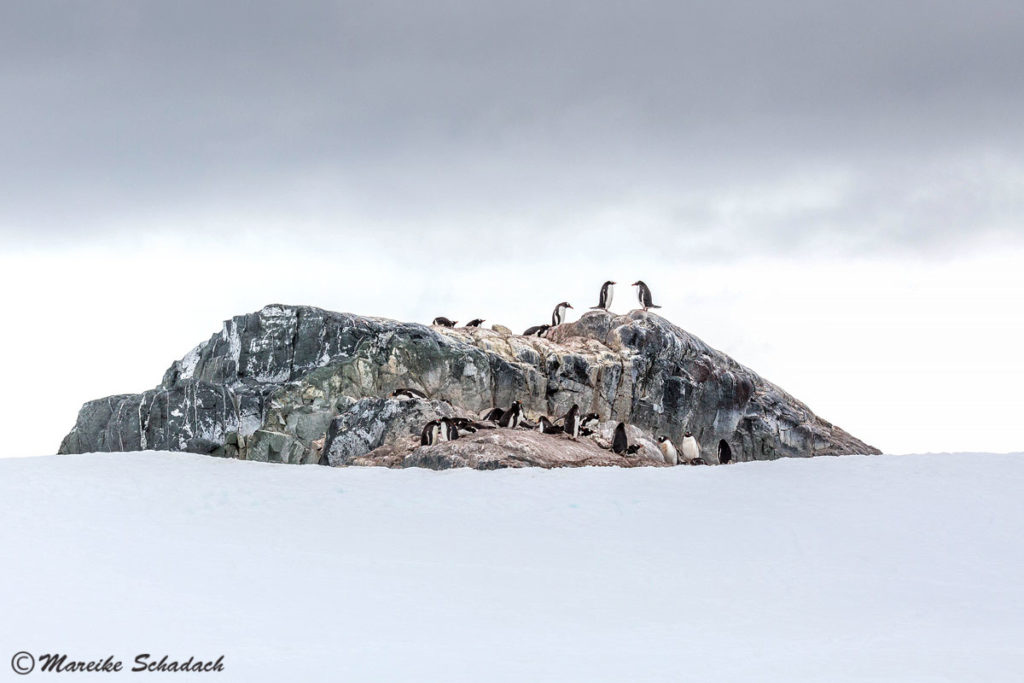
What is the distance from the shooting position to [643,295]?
32.7m

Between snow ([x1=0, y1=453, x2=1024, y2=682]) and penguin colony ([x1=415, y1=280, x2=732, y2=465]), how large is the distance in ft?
18.2

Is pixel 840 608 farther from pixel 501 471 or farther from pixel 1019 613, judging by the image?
pixel 501 471

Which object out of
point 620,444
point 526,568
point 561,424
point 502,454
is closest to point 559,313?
point 561,424

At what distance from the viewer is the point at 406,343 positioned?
2680 cm

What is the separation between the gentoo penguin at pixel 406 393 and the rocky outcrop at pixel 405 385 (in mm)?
313

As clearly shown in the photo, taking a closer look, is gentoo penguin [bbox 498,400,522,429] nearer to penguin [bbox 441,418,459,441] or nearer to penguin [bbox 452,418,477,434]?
penguin [bbox 452,418,477,434]

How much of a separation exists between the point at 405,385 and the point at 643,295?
361 inches

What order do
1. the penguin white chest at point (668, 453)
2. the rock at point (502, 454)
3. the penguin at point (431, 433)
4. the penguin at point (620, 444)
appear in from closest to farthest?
the rock at point (502, 454), the penguin at point (431, 433), the penguin at point (620, 444), the penguin white chest at point (668, 453)

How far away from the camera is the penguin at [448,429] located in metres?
19.1

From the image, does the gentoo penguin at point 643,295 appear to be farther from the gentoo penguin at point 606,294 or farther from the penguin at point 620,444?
the penguin at point 620,444

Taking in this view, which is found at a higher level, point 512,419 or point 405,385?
point 405,385
